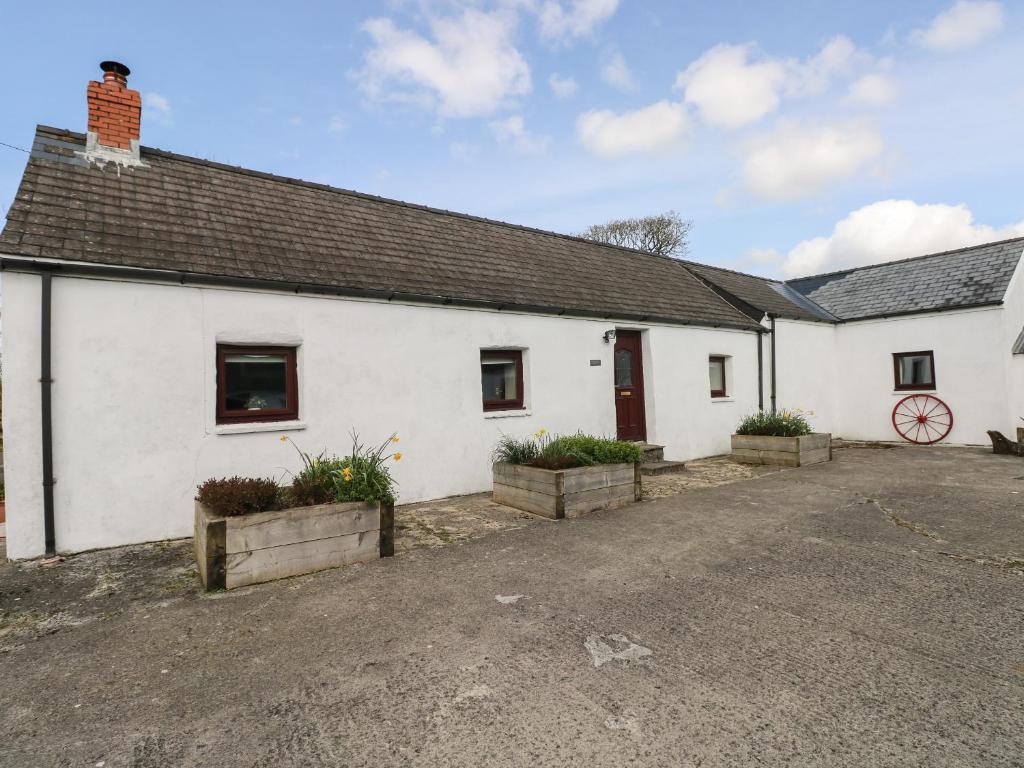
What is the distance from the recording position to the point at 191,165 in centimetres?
834

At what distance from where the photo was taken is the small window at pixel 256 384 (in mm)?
6695

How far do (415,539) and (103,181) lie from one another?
6.37 meters

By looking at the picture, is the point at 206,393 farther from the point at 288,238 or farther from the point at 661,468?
the point at 661,468

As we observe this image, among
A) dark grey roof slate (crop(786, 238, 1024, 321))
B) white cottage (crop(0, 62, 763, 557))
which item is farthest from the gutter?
dark grey roof slate (crop(786, 238, 1024, 321))

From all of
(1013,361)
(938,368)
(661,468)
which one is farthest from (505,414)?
(1013,361)

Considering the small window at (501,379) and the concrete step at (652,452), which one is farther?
the concrete step at (652,452)

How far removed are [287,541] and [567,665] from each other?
2873 millimetres

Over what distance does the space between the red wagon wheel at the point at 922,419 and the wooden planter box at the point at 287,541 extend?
14522mm

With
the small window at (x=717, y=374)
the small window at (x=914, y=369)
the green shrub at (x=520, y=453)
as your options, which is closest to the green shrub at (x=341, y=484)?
the green shrub at (x=520, y=453)

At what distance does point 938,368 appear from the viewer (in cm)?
1339

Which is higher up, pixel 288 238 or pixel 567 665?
pixel 288 238

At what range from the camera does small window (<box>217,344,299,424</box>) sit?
264 inches

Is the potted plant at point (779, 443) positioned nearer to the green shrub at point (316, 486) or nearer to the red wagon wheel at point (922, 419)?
the red wagon wheel at point (922, 419)

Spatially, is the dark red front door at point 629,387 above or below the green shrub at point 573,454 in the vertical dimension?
above
